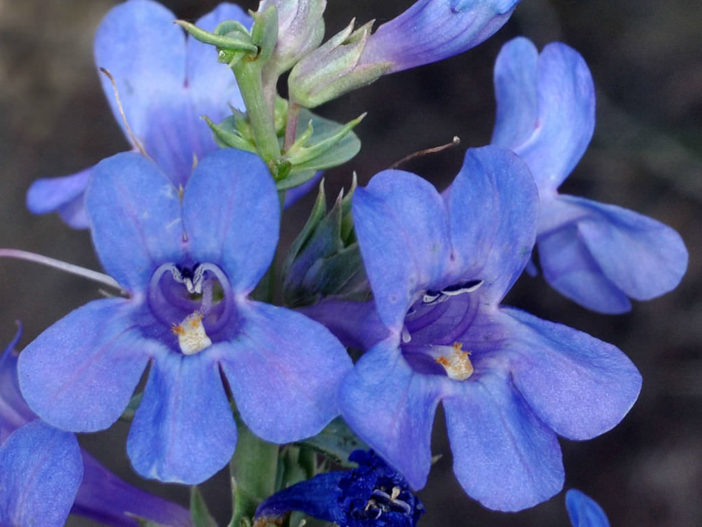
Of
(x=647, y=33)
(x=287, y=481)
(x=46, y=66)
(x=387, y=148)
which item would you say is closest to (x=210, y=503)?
(x=387, y=148)

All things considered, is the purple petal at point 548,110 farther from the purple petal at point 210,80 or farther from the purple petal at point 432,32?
the purple petal at point 210,80

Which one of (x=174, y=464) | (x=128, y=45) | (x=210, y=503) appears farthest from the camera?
(x=210, y=503)

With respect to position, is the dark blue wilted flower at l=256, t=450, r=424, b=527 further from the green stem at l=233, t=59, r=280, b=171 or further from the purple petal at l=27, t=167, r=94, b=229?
the purple petal at l=27, t=167, r=94, b=229

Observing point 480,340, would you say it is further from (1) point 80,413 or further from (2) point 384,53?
(1) point 80,413

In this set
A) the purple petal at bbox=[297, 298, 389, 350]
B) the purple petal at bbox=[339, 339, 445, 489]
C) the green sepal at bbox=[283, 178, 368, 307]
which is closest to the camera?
the purple petal at bbox=[339, 339, 445, 489]

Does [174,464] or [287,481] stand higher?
[174,464]

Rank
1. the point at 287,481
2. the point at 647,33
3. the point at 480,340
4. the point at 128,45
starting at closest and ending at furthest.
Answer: the point at 480,340 < the point at 287,481 < the point at 128,45 < the point at 647,33

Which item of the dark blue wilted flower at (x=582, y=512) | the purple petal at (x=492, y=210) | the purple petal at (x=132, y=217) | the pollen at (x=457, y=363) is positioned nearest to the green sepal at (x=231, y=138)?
the purple petal at (x=132, y=217)

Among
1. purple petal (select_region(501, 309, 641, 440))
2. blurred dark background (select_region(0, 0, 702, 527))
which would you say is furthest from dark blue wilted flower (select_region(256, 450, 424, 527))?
blurred dark background (select_region(0, 0, 702, 527))
